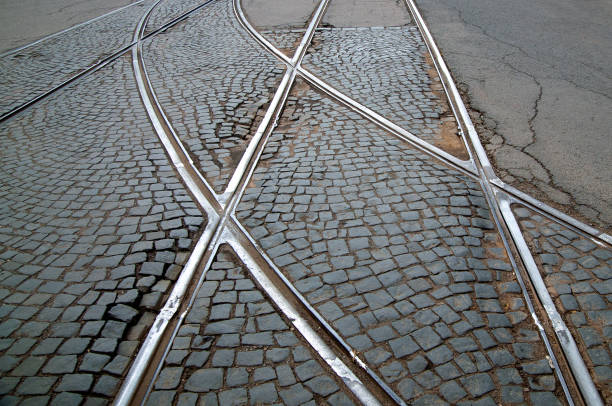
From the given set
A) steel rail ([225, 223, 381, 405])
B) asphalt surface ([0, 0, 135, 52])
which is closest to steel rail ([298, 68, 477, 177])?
steel rail ([225, 223, 381, 405])

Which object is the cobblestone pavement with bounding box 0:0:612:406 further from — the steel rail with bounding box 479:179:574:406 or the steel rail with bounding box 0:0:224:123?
the steel rail with bounding box 0:0:224:123

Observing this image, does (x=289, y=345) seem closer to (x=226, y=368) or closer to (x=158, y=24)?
(x=226, y=368)

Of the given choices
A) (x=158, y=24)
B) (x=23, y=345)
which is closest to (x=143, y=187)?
(x=23, y=345)

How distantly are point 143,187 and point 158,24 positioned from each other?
682 cm

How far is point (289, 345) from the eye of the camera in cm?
292

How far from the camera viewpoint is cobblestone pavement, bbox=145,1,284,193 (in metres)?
5.29

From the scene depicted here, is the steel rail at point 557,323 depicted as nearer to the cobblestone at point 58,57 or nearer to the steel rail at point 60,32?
the cobblestone at point 58,57

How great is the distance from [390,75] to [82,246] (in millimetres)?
5122

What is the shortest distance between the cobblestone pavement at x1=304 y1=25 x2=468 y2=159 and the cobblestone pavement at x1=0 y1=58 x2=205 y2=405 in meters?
2.93

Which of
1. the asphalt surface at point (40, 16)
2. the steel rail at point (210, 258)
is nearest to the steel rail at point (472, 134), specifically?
the steel rail at point (210, 258)

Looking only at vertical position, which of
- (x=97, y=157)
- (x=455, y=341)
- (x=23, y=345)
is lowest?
(x=455, y=341)

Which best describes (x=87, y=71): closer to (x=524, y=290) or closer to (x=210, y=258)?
(x=210, y=258)

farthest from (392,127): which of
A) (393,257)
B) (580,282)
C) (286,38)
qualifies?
(286,38)

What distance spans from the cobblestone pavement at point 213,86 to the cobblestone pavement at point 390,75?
0.99 metres
